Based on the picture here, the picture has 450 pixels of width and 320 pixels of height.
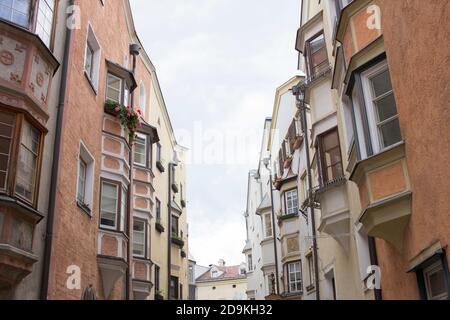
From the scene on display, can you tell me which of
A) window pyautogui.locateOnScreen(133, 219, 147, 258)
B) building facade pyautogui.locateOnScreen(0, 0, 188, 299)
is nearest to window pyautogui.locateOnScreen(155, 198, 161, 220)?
building facade pyautogui.locateOnScreen(0, 0, 188, 299)

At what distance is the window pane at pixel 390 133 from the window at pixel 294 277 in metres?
16.8

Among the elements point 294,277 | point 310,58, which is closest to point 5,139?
point 310,58

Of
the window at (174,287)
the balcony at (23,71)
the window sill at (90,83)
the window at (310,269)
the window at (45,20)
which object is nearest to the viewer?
the balcony at (23,71)

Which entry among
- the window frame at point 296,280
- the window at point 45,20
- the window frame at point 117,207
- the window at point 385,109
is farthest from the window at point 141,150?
the window at point 385,109

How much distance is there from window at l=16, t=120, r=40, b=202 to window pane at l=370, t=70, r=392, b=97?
6695 mm

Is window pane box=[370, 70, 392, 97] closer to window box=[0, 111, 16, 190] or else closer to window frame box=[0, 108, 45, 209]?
window frame box=[0, 108, 45, 209]

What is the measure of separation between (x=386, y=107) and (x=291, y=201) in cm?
1664

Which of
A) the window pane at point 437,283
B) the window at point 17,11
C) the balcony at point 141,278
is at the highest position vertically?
the window at point 17,11

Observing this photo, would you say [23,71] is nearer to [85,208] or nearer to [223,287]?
[85,208]

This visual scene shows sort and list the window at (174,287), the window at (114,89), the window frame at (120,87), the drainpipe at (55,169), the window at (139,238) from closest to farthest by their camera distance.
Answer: the drainpipe at (55,169) → the window frame at (120,87) → the window at (114,89) → the window at (139,238) → the window at (174,287)

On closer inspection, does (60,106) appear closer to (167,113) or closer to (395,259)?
(395,259)

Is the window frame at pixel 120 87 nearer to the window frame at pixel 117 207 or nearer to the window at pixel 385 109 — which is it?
the window frame at pixel 117 207

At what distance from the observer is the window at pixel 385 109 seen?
9219 millimetres
